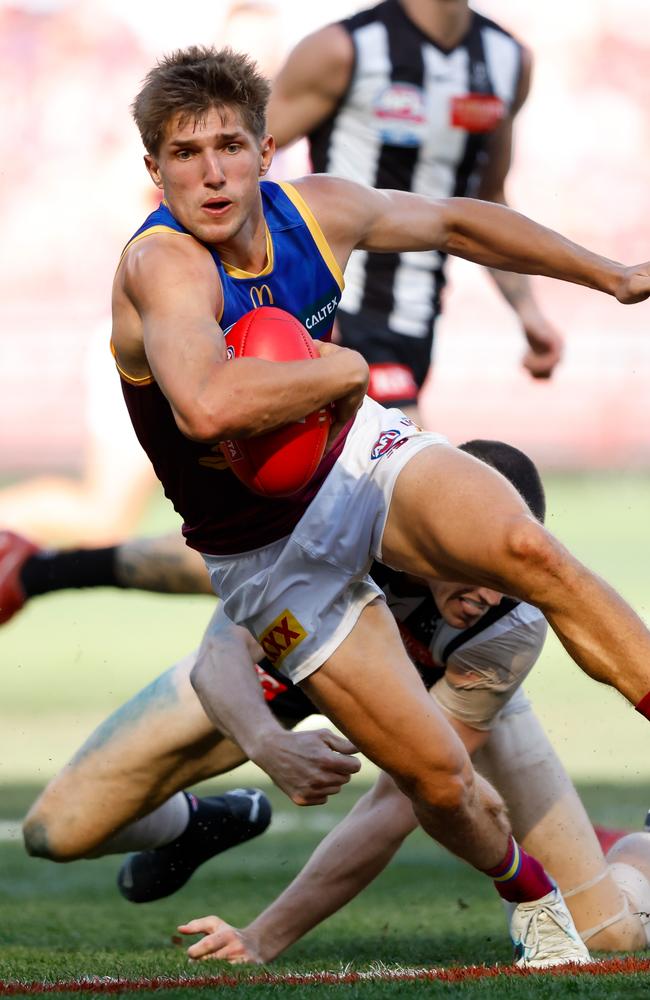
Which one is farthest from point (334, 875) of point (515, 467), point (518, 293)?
point (518, 293)

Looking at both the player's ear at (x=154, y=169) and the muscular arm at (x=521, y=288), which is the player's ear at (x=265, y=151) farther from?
the muscular arm at (x=521, y=288)

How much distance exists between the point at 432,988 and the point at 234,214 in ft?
6.06

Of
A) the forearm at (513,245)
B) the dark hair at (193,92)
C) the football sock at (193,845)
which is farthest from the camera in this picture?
the football sock at (193,845)

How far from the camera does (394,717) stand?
4.21m

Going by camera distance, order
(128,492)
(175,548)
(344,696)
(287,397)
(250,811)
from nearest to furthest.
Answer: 1. (287,397)
2. (344,696)
3. (250,811)
4. (175,548)
5. (128,492)

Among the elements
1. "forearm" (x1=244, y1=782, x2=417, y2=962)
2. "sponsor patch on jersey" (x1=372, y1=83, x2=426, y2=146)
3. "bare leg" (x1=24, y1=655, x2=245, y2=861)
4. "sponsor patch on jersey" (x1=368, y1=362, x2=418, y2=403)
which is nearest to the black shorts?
"sponsor patch on jersey" (x1=368, y1=362, x2=418, y2=403)

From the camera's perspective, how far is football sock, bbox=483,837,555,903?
467cm

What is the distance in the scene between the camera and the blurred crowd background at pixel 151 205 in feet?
35.1

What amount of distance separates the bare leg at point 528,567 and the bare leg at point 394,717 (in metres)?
0.34

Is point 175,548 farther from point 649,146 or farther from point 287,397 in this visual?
point 649,146

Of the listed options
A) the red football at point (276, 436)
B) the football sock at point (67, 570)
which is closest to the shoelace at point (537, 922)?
the red football at point (276, 436)

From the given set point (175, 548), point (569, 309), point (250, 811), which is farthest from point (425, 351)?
point (569, 309)

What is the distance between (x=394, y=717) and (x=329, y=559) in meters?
0.42

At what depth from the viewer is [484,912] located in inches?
243
